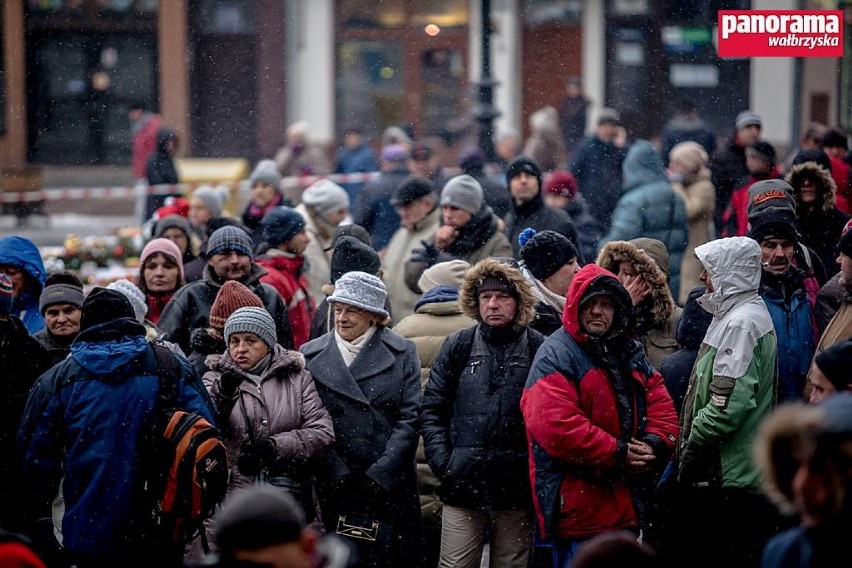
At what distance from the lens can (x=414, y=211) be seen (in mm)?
10422

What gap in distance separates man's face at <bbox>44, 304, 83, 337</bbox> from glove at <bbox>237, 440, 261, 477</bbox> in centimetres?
161

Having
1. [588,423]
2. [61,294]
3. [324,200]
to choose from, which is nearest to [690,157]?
[324,200]

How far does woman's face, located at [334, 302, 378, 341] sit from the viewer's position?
276 inches

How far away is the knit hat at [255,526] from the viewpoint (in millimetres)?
3721

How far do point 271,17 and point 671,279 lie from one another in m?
18.1

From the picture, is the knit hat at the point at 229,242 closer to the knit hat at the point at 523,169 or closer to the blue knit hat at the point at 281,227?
the blue knit hat at the point at 281,227

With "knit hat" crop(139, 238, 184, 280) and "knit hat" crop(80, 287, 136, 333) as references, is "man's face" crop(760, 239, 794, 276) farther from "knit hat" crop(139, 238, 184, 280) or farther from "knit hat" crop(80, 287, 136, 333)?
"knit hat" crop(139, 238, 184, 280)

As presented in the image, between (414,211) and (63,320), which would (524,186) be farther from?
(63,320)

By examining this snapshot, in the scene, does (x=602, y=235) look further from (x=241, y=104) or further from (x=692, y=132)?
(x=241, y=104)

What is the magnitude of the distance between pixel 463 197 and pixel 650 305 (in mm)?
2297

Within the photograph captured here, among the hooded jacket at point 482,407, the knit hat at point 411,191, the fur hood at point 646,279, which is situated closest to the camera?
the hooded jacket at point 482,407

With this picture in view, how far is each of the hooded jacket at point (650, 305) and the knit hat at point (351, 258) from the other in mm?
1595

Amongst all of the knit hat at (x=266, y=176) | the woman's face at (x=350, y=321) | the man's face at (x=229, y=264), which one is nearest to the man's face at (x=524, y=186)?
the knit hat at (x=266, y=176)

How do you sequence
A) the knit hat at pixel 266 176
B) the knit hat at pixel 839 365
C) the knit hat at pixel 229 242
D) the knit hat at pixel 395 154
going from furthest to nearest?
the knit hat at pixel 395 154, the knit hat at pixel 266 176, the knit hat at pixel 229 242, the knit hat at pixel 839 365
